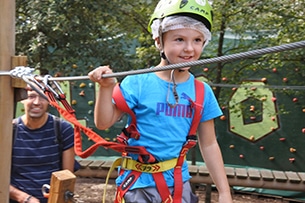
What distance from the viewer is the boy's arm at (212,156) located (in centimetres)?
Result: 195

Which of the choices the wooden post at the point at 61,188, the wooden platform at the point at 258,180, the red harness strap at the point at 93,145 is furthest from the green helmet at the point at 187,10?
the wooden platform at the point at 258,180

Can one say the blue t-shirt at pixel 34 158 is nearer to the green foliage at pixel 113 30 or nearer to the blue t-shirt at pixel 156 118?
the blue t-shirt at pixel 156 118

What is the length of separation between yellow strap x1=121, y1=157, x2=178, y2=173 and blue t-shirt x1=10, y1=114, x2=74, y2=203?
0.97 m

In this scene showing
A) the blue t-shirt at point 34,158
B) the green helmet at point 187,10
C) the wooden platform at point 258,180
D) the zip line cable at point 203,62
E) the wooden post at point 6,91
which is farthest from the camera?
the wooden platform at point 258,180

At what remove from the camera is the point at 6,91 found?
1.93 meters

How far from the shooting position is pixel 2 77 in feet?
6.25

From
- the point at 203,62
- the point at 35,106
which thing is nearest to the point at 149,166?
the point at 203,62

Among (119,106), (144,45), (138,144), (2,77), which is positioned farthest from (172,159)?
(144,45)

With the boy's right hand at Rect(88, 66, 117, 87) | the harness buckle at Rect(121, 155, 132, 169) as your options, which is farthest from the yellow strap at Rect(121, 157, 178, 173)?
the boy's right hand at Rect(88, 66, 117, 87)

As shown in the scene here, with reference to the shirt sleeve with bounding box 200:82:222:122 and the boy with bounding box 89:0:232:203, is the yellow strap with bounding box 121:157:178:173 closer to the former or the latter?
the boy with bounding box 89:0:232:203

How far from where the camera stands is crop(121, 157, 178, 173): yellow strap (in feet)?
5.81

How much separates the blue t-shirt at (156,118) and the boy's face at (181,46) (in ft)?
0.39

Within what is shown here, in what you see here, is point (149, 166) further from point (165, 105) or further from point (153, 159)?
point (165, 105)

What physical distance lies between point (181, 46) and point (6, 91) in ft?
2.46
